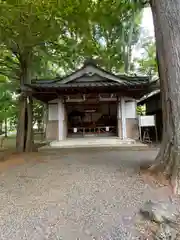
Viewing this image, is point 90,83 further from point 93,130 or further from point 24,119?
point 24,119

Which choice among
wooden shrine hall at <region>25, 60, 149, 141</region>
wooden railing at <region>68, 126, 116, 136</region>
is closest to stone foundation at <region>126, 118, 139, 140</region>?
wooden shrine hall at <region>25, 60, 149, 141</region>

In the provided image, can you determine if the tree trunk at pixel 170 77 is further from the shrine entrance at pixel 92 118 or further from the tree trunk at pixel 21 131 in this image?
the shrine entrance at pixel 92 118

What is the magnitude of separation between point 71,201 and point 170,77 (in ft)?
11.1

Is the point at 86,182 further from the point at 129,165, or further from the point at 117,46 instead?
the point at 117,46

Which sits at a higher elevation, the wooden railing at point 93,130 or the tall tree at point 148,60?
the tall tree at point 148,60

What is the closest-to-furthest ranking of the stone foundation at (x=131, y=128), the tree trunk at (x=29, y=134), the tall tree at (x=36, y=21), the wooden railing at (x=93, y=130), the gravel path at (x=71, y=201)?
the gravel path at (x=71, y=201), the tall tree at (x=36, y=21), the tree trunk at (x=29, y=134), the stone foundation at (x=131, y=128), the wooden railing at (x=93, y=130)

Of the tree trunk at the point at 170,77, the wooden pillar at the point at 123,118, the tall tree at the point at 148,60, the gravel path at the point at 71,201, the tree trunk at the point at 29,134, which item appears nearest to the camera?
the gravel path at the point at 71,201

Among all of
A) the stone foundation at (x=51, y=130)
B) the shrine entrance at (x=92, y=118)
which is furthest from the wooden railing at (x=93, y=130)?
the stone foundation at (x=51, y=130)


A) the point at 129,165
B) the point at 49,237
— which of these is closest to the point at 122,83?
the point at 129,165

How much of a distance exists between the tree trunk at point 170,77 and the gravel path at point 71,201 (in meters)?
0.78

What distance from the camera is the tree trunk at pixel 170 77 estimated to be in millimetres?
5293

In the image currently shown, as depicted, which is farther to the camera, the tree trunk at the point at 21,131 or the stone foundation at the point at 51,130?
the stone foundation at the point at 51,130

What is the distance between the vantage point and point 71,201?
176 inches

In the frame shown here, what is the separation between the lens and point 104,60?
49.8 feet
